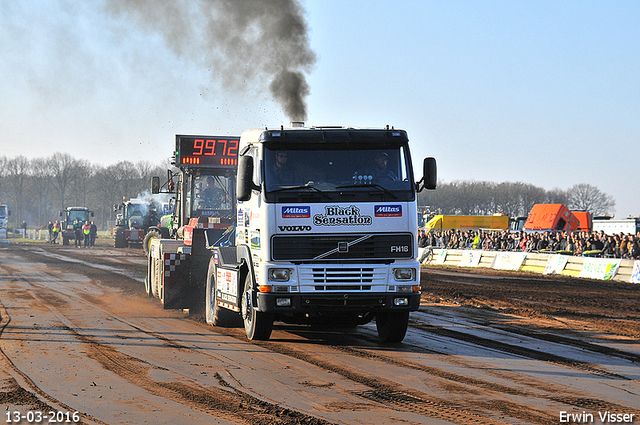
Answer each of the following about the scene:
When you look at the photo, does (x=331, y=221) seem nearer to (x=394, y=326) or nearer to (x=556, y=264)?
(x=394, y=326)

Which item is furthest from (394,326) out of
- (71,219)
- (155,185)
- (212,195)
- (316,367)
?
(71,219)

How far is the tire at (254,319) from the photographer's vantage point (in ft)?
32.1

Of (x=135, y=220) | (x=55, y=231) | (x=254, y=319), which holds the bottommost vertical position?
(x=254, y=319)

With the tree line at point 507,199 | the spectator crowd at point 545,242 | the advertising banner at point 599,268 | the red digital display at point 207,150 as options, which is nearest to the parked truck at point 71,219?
the spectator crowd at point 545,242

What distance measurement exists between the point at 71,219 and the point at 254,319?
150 feet

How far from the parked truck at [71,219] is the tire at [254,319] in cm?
4388

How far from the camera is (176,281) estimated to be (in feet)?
42.5

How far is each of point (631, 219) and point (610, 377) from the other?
42.6m

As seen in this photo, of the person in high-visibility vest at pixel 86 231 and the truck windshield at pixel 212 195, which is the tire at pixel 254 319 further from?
the person in high-visibility vest at pixel 86 231

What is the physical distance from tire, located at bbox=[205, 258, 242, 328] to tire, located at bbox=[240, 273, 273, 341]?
142 centimetres

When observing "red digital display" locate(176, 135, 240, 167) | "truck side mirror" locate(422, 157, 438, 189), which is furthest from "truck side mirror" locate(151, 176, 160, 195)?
"truck side mirror" locate(422, 157, 438, 189)

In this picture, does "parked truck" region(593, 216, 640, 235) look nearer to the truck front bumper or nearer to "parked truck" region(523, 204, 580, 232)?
"parked truck" region(523, 204, 580, 232)

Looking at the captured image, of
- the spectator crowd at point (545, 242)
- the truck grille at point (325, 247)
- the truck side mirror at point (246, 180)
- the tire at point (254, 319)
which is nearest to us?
the truck grille at point (325, 247)

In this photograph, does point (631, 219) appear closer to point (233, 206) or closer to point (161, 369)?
point (233, 206)
